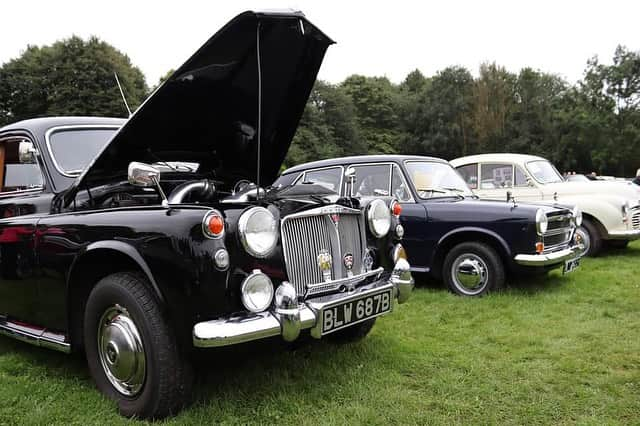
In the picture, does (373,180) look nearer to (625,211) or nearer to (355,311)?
(355,311)

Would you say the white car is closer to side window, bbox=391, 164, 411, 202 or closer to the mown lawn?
side window, bbox=391, 164, 411, 202

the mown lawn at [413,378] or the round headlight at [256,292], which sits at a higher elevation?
the round headlight at [256,292]

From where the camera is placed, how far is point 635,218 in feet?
26.8

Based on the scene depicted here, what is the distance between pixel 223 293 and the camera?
248 cm

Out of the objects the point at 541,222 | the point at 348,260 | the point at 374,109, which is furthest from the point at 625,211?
the point at 374,109

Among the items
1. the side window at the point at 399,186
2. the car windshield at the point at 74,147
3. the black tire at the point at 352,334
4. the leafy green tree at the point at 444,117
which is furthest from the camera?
the leafy green tree at the point at 444,117

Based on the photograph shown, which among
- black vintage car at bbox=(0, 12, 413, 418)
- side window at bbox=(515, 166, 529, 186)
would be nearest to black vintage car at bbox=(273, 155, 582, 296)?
black vintage car at bbox=(0, 12, 413, 418)

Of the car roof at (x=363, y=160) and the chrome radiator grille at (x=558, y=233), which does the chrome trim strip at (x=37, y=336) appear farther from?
the chrome radiator grille at (x=558, y=233)

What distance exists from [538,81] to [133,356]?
4904 cm

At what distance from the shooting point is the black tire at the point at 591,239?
8.05 m

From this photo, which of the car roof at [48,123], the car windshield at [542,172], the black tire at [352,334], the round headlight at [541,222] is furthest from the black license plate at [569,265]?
the car roof at [48,123]

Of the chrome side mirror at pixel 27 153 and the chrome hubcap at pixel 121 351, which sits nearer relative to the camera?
the chrome hubcap at pixel 121 351

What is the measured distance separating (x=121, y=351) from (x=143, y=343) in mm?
208

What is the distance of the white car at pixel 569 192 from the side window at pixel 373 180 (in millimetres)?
2682
